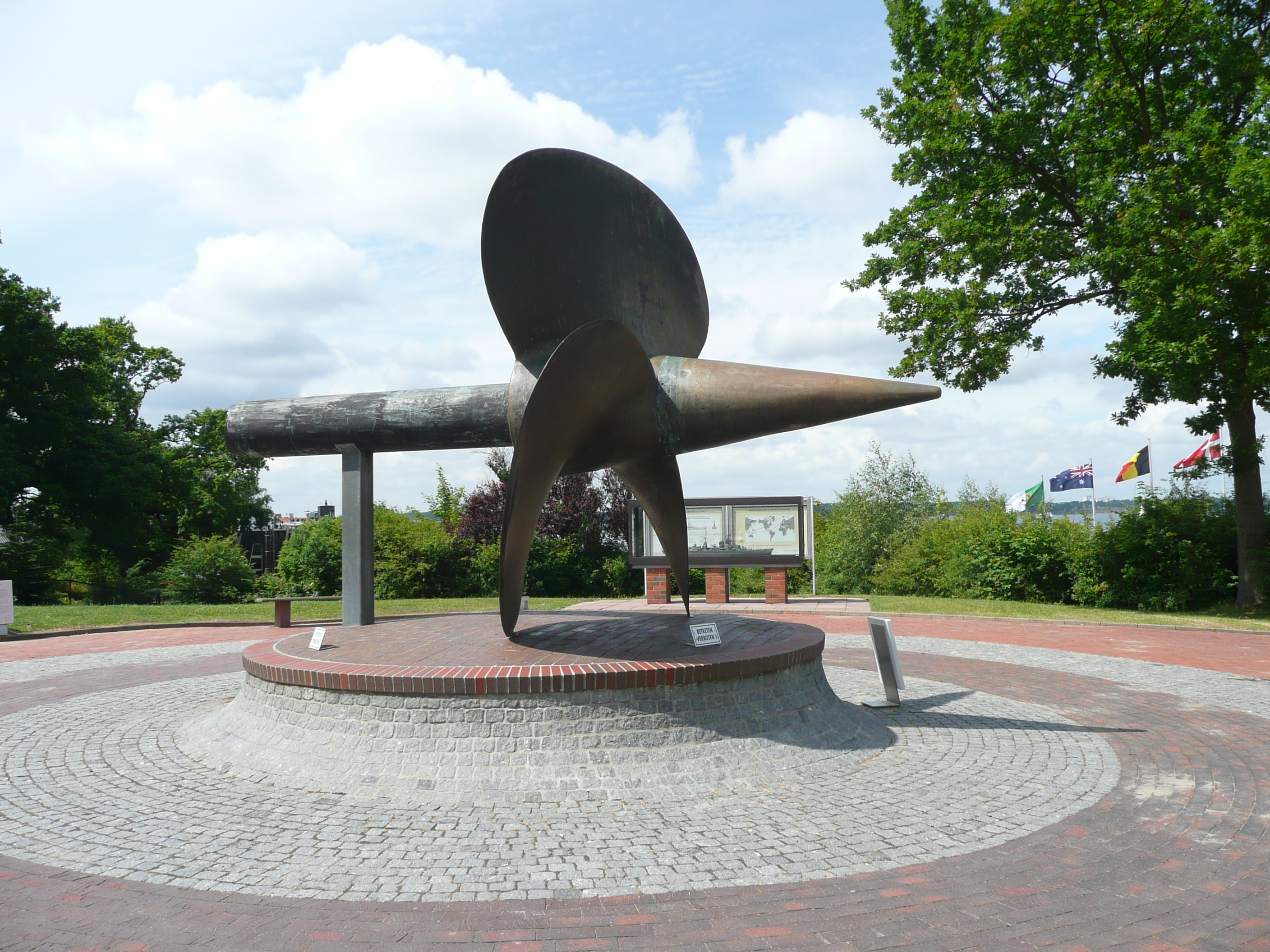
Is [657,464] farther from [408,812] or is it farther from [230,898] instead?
[230,898]

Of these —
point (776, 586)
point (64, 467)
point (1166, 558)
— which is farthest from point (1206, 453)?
point (64, 467)

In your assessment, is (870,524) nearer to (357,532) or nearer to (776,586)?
(776,586)

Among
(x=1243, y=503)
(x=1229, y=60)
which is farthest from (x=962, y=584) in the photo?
(x=1229, y=60)

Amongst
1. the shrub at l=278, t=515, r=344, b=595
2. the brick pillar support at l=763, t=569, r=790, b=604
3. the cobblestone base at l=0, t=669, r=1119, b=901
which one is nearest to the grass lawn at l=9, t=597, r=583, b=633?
the brick pillar support at l=763, t=569, r=790, b=604

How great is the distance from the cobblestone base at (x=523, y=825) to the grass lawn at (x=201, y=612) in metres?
11.2

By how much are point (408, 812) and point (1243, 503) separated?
1901cm

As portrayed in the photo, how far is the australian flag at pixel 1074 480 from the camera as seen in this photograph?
1065 inches

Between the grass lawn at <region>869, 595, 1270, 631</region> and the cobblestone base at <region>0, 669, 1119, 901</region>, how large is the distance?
11.2 m

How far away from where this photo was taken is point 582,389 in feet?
20.4

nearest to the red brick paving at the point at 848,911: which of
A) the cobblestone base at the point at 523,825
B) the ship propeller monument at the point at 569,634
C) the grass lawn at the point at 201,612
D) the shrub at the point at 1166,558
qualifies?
the cobblestone base at the point at 523,825

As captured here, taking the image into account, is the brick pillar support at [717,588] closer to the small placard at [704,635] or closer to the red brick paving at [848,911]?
the small placard at [704,635]

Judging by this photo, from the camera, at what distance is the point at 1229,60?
16266mm

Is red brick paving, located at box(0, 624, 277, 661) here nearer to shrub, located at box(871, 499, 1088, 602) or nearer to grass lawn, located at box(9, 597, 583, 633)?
grass lawn, located at box(9, 597, 583, 633)

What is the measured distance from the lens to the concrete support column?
28.7 feet
